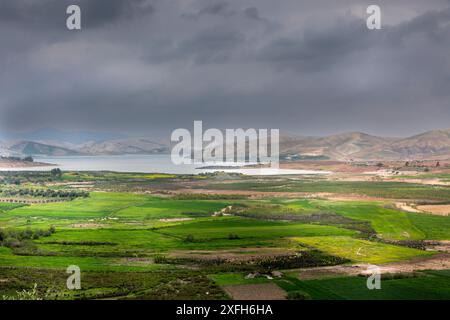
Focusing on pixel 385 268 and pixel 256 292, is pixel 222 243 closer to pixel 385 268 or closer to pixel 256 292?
pixel 256 292

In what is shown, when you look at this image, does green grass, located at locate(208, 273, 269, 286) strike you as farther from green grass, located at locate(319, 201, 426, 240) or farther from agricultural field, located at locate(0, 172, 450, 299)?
green grass, located at locate(319, 201, 426, 240)

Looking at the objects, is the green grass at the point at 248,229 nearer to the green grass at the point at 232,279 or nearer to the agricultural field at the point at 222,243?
the agricultural field at the point at 222,243

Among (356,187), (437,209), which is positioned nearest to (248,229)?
(437,209)

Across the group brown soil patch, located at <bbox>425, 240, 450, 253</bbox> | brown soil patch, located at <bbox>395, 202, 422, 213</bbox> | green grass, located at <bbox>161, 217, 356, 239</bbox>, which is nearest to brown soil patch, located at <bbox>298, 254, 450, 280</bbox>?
brown soil patch, located at <bbox>425, 240, 450, 253</bbox>
